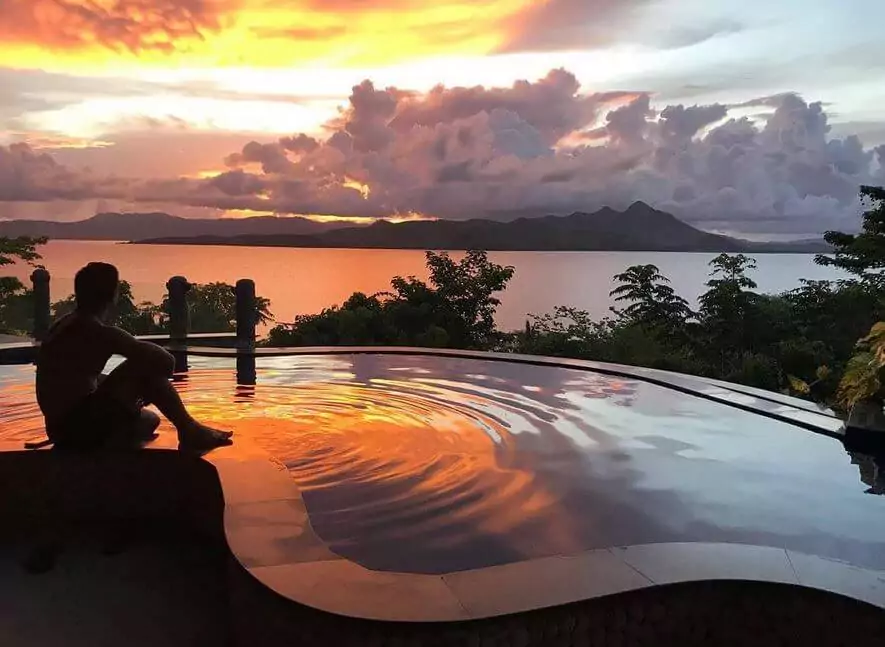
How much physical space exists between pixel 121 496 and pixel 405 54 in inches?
339

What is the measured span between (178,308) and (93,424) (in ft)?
22.7

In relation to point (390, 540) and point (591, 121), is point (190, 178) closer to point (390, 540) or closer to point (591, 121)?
point (591, 121)

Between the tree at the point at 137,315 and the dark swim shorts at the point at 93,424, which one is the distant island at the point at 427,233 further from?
the dark swim shorts at the point at 93,424

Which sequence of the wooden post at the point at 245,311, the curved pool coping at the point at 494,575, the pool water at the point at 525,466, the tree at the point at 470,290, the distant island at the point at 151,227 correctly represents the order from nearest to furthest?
the curved pool coping at the point at 494,575 < the pool water at the point at 525,466 < the wooden post at the point at 245,311 < the tree at the point at 470,290 < the distant island at the point at 151,227

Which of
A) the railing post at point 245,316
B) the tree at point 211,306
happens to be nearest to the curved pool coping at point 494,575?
the railing post at point 245,316

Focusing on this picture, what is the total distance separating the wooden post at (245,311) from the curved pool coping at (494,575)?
7.24m

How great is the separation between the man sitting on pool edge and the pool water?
742 mm

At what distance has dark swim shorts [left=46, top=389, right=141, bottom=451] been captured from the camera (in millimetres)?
4094

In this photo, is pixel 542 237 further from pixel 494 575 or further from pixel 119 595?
pixel 494 575

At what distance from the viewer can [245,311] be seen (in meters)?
10.5

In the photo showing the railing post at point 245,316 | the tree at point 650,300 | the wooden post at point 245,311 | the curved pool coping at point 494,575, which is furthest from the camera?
the tree at point 650,300

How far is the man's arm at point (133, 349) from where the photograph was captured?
158 inches

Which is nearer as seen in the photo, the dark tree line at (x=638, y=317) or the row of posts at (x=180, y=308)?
the row of posts at (x=180, y=308)

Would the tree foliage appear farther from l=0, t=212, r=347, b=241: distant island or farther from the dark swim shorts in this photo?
the dark swim shorts
